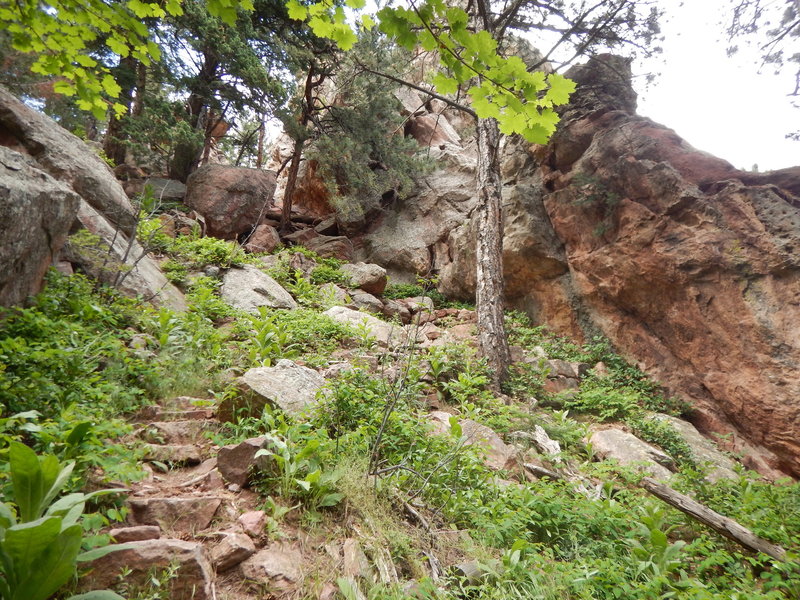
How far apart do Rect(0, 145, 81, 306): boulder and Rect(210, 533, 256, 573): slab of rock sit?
3.04 metres

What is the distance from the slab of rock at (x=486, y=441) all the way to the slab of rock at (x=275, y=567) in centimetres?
195

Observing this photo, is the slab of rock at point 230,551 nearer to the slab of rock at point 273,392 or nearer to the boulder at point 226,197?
the slab of rock at point 273,392

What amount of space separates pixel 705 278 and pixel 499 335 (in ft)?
12.4

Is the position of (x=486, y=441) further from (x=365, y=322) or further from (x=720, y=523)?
(x=365, y=322)


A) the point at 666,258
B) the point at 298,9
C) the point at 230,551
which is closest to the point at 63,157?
the point at 298,9

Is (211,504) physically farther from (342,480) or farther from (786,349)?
(786,349)

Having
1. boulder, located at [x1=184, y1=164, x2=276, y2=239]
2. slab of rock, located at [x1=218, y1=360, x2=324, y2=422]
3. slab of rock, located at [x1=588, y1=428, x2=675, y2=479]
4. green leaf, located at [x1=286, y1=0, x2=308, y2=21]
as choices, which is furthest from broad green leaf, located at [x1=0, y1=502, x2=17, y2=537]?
boulder, located at [x1=184, y1=164, x2=276, y2=239]

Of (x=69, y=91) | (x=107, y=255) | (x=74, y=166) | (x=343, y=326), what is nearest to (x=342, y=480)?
(x=69, y=91)

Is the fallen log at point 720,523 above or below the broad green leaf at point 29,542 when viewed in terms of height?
below

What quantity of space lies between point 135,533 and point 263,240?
34.9 feet

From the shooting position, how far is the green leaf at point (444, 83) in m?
2.32

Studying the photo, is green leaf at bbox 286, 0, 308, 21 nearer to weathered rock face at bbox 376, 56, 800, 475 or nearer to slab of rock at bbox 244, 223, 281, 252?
weathered rock face at bbox 376, 56, 800, 475

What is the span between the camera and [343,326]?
6590 mm

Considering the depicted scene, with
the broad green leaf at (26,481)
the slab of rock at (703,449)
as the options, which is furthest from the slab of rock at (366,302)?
the broad green leaf at (26,481)
